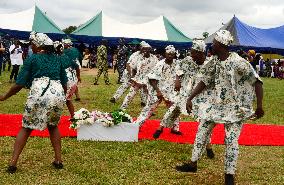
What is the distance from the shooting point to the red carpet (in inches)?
340

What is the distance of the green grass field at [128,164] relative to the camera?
5.97 meters

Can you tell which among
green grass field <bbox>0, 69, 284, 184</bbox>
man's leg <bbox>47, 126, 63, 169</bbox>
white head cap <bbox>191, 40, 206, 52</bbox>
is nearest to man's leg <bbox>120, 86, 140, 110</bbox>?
green grass field <bbox>0, 69, 284, 184</bbox>

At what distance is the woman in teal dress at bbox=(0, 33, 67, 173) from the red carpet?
234 centimetres

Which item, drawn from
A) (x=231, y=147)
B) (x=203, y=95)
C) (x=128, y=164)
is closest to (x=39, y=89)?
(x=128, y=164)

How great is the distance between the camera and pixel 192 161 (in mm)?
6391

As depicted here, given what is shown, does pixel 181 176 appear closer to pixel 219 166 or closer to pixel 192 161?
pixel 192 161

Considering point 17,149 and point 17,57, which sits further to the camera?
point 17,57

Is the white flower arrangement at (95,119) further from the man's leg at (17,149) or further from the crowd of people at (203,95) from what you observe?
the man's leg at (17,149)

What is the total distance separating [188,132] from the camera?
953 centimetres

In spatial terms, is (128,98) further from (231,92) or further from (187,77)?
(231,92)

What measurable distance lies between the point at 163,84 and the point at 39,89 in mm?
3697

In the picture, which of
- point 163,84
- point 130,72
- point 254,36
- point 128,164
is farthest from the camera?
point 254,36

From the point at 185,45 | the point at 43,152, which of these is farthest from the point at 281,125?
the point at 185,45

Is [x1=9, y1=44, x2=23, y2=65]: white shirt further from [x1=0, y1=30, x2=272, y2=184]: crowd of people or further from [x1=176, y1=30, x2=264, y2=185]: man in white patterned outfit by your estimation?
[x1=176, y1=30, x2=264, y2=185]: man in white patterned outfit
